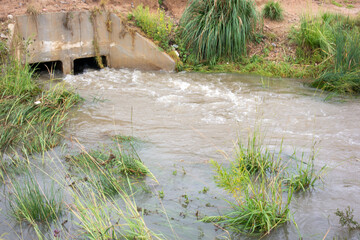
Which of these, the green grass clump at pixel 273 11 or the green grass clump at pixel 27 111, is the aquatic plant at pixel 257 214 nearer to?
the green grass clump at pixel 27 111

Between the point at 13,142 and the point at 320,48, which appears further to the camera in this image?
the point at 320,48

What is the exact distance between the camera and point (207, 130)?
539 cm

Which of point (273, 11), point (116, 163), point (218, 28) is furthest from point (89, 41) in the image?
point (116, 163)

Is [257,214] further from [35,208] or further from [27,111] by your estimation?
[27,111]

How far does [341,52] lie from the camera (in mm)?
6906

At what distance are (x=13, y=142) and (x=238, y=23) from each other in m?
5.45

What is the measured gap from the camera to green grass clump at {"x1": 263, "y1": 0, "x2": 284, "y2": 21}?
30.6 ft

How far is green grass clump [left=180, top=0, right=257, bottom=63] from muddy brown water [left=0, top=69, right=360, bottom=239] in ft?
2.18

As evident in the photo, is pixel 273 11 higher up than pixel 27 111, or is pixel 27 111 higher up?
pixel 273 11

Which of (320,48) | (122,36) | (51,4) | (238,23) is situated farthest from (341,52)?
(51,4)

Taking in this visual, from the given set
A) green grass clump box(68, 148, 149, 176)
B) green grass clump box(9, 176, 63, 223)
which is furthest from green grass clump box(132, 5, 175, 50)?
green grass clump box(9, 176, 63, 223)

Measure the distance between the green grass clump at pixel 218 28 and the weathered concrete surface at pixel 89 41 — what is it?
2.58 feet

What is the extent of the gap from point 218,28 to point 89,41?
3016 mm

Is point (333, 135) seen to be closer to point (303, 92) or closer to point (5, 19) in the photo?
point (303, 92)
